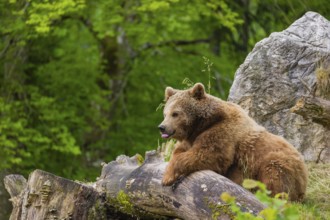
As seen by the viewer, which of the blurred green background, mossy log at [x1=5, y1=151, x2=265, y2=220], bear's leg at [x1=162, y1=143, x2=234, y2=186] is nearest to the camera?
mossy log at [x1=5, y1=151, x2=265, y2=220]

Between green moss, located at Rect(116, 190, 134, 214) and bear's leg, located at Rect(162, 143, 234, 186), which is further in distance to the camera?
green moss, located at Rect(116, 190, 134, 214)

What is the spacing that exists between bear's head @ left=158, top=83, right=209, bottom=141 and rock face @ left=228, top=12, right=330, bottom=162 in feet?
9.57

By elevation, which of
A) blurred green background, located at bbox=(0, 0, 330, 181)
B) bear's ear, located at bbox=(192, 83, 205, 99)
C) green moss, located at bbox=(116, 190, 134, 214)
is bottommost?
blurred green background, located at bbox=(0, 0, 330, 181)

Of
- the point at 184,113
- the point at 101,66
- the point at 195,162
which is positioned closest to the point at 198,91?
the point at 184,113

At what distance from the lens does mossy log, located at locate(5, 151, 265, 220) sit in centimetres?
675

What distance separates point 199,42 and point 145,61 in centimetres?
184

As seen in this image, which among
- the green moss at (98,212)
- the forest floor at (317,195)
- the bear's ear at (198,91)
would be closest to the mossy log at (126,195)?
the green moss at (98,212)

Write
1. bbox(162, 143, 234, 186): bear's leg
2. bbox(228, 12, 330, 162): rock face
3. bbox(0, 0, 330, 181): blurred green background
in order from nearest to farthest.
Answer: bbox(162, 143, 234, 186): bear's leg, bbox(228, 12, 330, 162): rock face, bbox(0, 0, 330, 181): blurred green background

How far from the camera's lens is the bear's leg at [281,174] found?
7.30 metres

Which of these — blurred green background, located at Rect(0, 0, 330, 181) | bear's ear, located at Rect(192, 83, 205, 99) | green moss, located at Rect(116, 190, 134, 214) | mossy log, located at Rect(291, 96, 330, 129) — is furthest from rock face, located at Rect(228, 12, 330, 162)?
blurred green background, located at Rect(0, 0, 330, 181)

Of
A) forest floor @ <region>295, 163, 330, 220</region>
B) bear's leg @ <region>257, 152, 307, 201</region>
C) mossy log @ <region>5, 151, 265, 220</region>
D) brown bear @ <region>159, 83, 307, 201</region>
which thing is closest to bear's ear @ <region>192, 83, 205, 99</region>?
brown bear @ <region>159, 83, 307, 201</region>

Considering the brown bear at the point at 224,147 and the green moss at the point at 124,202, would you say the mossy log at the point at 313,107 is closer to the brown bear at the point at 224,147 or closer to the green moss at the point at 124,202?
the brown bear at the point at 224,147

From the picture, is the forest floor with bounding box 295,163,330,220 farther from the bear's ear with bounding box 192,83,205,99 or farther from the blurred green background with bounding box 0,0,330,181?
the blurred green background with bounding box 0,0,330,181

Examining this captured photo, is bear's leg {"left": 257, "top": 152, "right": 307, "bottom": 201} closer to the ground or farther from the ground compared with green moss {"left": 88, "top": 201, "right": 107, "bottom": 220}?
farther from the ground
